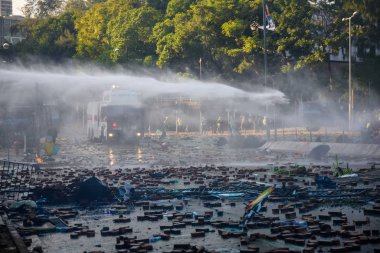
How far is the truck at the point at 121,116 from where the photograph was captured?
55.3 m

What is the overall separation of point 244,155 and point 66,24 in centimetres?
7210

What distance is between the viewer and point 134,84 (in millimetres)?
59156

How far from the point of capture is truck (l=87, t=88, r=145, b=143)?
5531cm

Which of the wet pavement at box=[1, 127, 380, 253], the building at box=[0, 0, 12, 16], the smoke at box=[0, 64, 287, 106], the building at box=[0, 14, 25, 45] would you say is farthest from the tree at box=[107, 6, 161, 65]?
the building at box=[0, 0, 12, 16]

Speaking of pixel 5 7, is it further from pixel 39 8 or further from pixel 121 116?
pixel 121 116

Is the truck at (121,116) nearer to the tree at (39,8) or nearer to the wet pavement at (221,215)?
the wet pavement at (221,215)

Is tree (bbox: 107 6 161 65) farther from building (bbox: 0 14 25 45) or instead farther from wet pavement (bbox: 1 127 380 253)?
building (bbox: 0 14 25 45)

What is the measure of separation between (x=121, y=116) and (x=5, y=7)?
14819 centimetres

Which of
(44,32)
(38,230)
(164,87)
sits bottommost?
(38,230)

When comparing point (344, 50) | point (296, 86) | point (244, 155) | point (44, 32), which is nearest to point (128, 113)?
point (244, 155)

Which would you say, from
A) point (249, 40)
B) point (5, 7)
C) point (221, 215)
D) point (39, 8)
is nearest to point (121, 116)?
point (249, 40)

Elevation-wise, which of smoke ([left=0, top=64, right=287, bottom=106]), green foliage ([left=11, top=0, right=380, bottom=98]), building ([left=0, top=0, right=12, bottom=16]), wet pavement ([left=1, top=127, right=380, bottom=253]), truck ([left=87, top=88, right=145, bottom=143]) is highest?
building ([left=0, top=0, right=12, bottom=16])

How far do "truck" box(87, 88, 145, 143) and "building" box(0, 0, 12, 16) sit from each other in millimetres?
140066

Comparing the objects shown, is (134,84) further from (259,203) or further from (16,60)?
(259,203)
